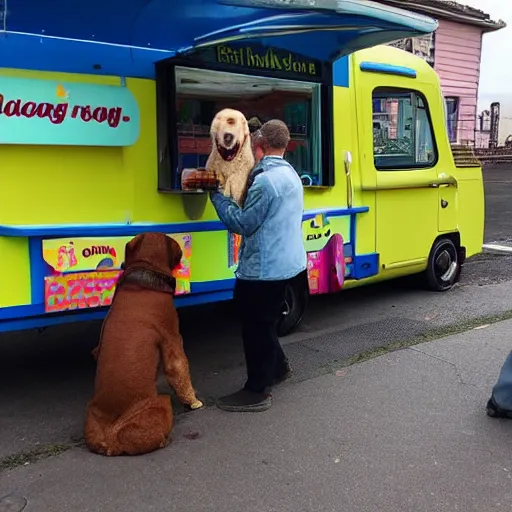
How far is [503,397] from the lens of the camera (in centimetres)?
380

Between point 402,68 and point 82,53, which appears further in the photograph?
point 402,68

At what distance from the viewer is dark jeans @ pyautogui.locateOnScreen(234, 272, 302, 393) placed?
3.84m

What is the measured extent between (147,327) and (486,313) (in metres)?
3.90

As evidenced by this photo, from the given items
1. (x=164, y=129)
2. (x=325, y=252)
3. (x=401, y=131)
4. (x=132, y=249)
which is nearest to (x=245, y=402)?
(x=132, y=249)

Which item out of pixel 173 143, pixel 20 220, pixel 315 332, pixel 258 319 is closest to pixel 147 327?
pixel 258 319

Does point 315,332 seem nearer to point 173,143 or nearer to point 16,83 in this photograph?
point 173,143

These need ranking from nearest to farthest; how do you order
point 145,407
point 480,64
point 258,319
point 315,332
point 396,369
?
1. point 145,407
2. point 258,319
3. point 396,369
4. point 315,332
5. point 480,64

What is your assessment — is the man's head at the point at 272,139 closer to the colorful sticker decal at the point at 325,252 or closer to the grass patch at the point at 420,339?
the colorful sticker decal at the point at 325,252

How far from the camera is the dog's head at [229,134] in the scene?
4.00m

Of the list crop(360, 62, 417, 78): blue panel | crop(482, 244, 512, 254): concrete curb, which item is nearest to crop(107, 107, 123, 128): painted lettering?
crop(360, 62, 417, 78): blue panel

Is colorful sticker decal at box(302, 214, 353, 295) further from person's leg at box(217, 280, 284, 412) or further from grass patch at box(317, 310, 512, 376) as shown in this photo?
person's leg at box(217, 280, 284, 412)

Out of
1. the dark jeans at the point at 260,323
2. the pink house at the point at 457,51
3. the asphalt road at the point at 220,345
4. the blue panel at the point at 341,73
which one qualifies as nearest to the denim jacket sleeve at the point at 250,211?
the dark jeans at the point at 260,323

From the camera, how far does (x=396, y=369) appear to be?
467 cm

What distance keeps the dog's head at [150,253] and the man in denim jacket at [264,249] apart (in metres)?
0.39
